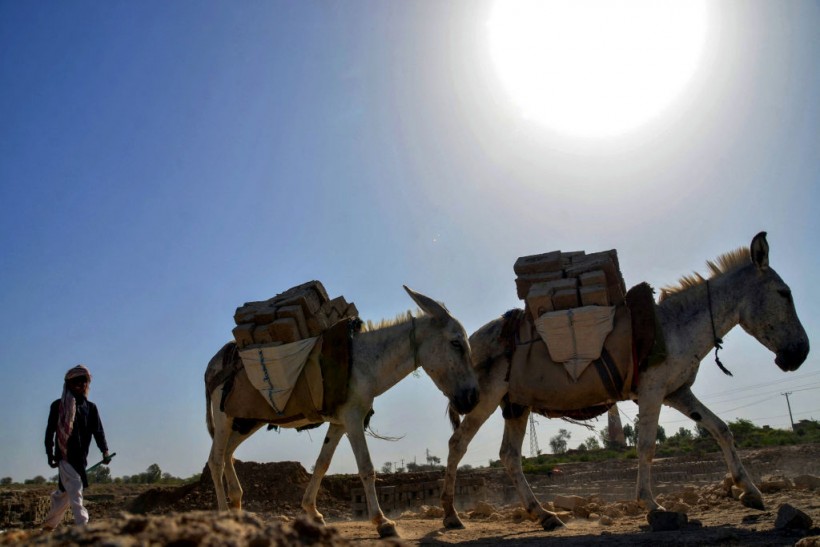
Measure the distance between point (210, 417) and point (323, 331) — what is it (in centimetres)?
248

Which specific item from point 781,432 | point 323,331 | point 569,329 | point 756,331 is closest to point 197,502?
point 323,331

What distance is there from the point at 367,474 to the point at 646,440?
310 centimetres

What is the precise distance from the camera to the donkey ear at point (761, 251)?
303 inches

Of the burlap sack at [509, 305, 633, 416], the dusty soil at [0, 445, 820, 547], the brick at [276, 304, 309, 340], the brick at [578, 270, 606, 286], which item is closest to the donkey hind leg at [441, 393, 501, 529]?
the burlap sack at [509, 305, 633, 416]

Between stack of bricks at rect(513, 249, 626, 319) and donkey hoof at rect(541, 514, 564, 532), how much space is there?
92.7 inches

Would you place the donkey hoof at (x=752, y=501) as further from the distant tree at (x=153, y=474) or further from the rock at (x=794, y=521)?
the distant tree at (x=153, y=474)

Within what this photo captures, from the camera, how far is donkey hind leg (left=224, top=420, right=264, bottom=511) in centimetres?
820

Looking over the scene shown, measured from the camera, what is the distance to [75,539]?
2619 mm

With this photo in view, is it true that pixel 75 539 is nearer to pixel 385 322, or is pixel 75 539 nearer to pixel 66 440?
pixel 66 440

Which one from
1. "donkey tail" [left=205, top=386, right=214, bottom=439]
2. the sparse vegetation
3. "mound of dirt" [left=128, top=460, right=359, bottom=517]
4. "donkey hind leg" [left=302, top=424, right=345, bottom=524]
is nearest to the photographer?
"donkey hind leg" [left=302, top=424, right=345, bottom=524]

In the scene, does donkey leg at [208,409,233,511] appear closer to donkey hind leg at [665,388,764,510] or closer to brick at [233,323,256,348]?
brick at [233,323,256,348]

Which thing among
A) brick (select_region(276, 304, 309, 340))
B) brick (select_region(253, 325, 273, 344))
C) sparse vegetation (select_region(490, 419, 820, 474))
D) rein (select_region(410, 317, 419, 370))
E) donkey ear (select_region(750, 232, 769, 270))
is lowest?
sparse vegetation (select_region(490, 419, 820, 474))

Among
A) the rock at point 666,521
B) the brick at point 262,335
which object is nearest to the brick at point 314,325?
the brick at point 262,335

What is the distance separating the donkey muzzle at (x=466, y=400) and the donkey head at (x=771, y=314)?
11.3 ft
